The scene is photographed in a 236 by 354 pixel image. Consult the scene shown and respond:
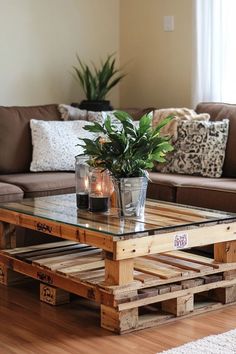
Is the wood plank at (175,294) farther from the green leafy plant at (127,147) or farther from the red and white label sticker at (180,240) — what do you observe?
the green leafy plant at (127,147)

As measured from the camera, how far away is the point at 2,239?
3676mm

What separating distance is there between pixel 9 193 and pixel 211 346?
168 centimetres

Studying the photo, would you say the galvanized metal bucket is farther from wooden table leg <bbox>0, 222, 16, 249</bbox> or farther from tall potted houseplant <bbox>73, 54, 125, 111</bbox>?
tall potted houseplant <bbox>73, 54, 125, 111</bbox>

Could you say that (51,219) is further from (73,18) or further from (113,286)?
(73,18)

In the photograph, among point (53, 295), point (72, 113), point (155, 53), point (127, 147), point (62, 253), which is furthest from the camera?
point (155, 53)

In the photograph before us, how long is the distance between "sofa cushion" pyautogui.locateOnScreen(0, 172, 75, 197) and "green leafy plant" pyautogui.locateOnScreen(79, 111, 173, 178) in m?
1.00

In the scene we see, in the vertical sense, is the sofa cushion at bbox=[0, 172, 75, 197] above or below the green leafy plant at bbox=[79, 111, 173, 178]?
below

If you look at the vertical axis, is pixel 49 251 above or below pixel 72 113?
below

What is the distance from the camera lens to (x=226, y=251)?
333cm

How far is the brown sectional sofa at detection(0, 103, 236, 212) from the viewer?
398 cm

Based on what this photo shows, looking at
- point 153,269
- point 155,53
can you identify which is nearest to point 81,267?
point 153,269

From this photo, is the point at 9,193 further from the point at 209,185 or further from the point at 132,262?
the point at 132,262

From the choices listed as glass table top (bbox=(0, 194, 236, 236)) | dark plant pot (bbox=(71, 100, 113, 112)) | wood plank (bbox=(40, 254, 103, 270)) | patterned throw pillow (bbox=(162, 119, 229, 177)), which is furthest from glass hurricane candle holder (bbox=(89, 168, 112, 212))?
dark plant pot (bbox=(71, 100, 113, 112))

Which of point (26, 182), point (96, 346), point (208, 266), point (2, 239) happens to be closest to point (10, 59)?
point (26, 182)
